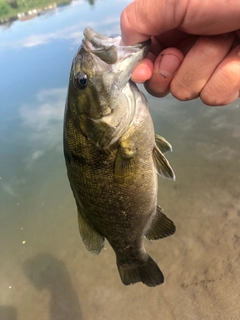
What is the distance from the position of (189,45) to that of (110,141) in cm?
75

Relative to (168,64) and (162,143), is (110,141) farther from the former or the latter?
(168,64)

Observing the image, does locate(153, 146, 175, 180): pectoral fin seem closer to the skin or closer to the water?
the skin

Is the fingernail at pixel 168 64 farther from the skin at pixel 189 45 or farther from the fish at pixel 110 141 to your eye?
the fish at pixel 110 141

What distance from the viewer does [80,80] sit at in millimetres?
1494

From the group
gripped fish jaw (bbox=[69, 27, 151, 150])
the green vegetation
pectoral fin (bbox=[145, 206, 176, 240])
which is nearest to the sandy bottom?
pectoral fin (bbox=[145, 206, 176, 240])

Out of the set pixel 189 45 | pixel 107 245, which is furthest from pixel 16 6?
pixel 189 45

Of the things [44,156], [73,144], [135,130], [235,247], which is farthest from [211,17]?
[44,156]

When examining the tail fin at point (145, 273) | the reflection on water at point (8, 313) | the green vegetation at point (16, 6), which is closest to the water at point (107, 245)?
the reflection on water at point (8, 313)

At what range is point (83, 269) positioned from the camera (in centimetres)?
482

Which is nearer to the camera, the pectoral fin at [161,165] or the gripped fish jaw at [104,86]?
the gripped fish jaw at [104,86]

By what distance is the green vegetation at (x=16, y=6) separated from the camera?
20420 millimetres

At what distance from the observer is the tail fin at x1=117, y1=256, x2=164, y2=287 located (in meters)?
2.03

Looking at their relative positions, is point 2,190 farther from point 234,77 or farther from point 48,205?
point 234,77

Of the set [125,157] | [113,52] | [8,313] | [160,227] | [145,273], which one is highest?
[113,52]
